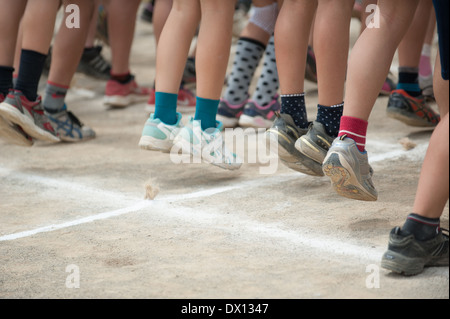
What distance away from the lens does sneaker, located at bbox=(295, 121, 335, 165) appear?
279 cm

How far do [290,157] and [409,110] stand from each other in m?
1.11

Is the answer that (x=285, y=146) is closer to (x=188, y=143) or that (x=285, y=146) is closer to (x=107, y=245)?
(x=188, y=143)

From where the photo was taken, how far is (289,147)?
9.62 ft

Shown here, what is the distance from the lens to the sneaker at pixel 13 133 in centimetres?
341

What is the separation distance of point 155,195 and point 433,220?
1389 mm

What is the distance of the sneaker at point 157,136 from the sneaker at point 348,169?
3.23ft

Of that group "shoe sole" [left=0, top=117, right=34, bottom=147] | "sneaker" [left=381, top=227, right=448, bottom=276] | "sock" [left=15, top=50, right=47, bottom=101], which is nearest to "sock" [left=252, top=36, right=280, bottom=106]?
"sock" [left=15, top=50, right=47, bottom=101]

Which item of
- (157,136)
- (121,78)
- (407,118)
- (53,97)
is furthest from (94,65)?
(407,118)

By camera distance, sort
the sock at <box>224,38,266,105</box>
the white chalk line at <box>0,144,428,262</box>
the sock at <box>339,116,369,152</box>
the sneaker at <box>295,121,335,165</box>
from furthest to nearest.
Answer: the sock at <box>224,38,266,105</box>, the sneaker at <box>295,121,335,165</box>, the sock at <box>339,116,369,152</box>, the white chalk line at <box>0,144,428,262</box>

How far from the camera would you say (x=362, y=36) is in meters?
2.52

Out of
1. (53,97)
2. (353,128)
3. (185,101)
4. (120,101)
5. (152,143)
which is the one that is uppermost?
(353,128)

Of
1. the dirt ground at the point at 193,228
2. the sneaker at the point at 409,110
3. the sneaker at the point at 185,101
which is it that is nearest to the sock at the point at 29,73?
the dirt ground at the point at 193,228

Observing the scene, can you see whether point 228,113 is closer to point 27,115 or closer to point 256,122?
point 256,122

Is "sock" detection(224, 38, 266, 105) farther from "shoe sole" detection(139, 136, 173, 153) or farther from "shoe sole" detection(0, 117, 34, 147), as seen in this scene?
"shoe sole" detection(0, 117, 34, 147)
